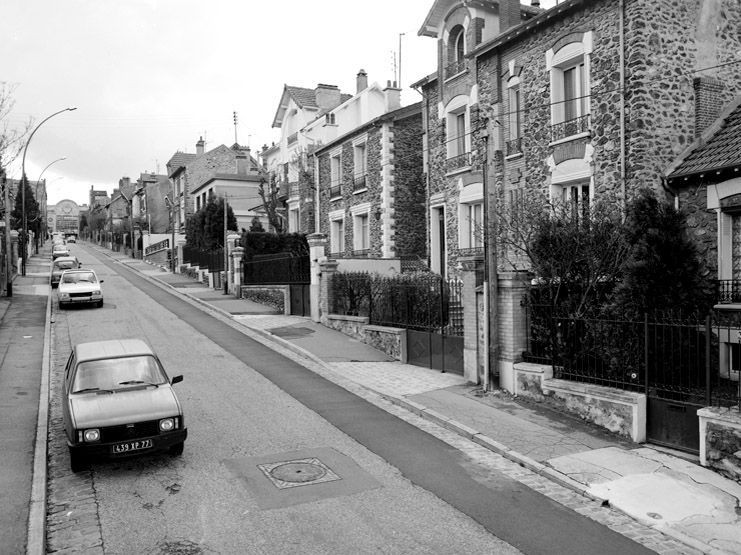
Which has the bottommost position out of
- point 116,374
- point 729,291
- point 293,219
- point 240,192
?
point 116,374

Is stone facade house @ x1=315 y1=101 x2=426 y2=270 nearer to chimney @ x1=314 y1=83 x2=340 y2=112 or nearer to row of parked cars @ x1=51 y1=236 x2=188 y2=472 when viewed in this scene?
chimney @ x1=314 y1=83 x2=340 y2=112

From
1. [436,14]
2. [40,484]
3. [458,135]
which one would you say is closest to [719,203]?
[458,135]

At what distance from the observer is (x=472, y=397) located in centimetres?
1230

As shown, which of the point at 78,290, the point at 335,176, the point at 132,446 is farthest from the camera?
the point at 335,176

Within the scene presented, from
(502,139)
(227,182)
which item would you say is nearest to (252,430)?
(502,139)

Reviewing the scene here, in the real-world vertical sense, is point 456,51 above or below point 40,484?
above

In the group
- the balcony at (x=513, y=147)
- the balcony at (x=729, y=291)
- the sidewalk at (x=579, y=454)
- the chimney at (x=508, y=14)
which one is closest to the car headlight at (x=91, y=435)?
the sidewalk at (x=579, y=454)

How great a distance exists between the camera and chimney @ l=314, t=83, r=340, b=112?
130 ft

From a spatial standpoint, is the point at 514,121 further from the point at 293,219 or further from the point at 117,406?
the point at 293,219

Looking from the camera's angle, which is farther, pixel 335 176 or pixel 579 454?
pixel 335 176

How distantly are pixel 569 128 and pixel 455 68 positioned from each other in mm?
5987

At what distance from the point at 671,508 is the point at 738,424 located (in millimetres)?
1629

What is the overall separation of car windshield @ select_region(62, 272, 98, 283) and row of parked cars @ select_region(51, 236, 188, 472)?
669 inches

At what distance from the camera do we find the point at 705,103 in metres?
15.3
